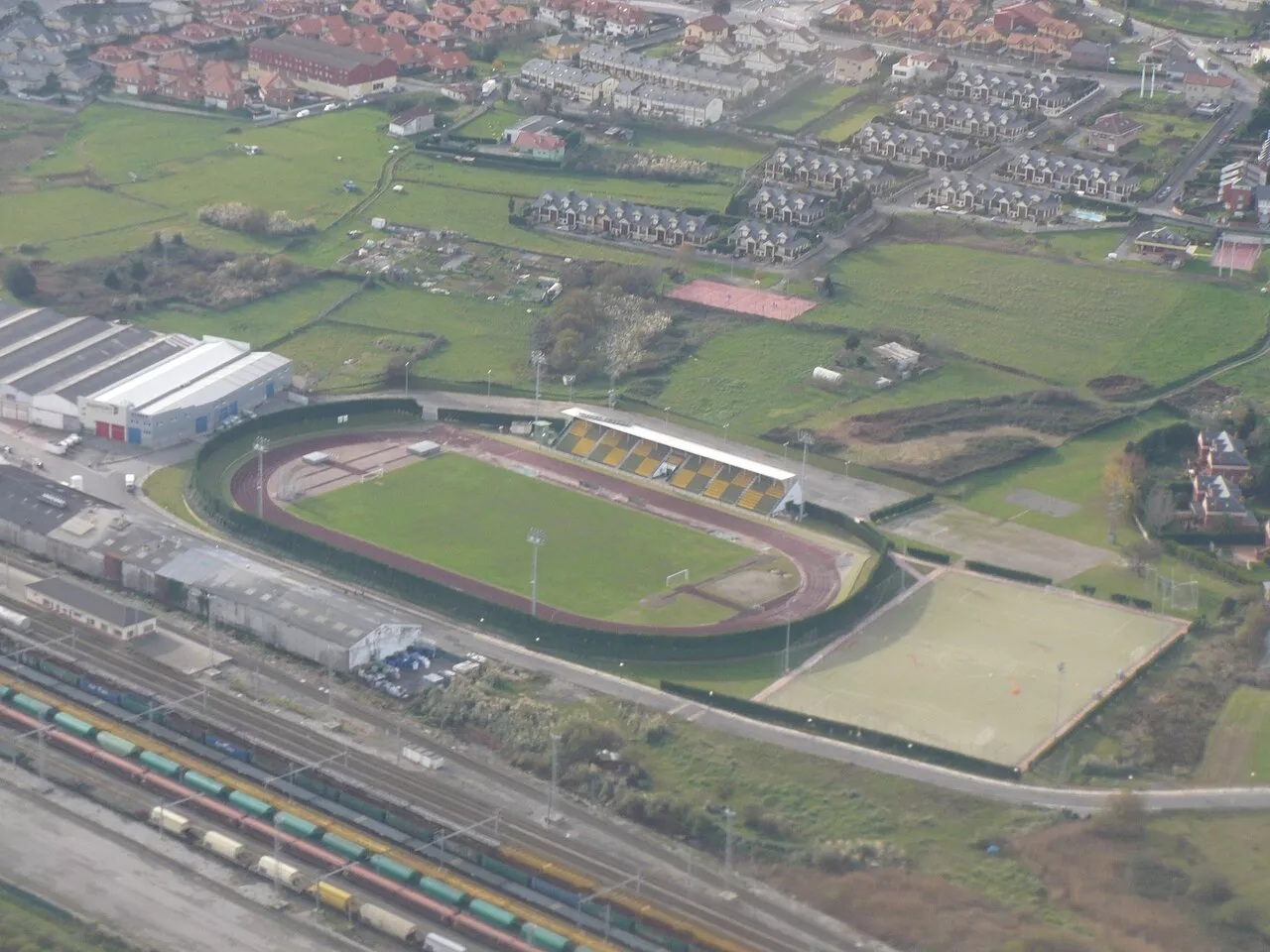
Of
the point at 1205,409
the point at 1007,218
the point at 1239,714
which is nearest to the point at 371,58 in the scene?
the point at 1007,218

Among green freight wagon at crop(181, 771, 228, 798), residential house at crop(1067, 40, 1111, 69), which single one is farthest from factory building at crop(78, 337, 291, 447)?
residential house at crop(1067, 40, 1111, 69)

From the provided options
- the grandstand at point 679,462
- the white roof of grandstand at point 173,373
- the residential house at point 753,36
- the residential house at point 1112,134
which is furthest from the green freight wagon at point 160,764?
the residential house at point 753,36

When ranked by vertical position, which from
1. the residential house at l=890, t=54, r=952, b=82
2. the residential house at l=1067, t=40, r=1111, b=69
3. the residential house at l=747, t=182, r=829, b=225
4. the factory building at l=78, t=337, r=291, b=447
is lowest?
the factory building at l=78, t=337, r=291, b=447

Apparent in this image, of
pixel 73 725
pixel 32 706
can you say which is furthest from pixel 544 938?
pixel 32 706

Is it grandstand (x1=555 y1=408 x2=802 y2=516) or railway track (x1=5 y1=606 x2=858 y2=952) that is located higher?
grandstand (x1=555 y1=408 x2=802 y2=516)

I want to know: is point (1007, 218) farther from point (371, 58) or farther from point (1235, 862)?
point (1235, 862)

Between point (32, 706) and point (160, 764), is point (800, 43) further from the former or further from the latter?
point (160, 764)

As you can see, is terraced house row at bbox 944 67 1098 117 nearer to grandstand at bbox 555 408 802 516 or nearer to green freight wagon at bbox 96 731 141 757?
grandstand at bbox 555 408 802 516
